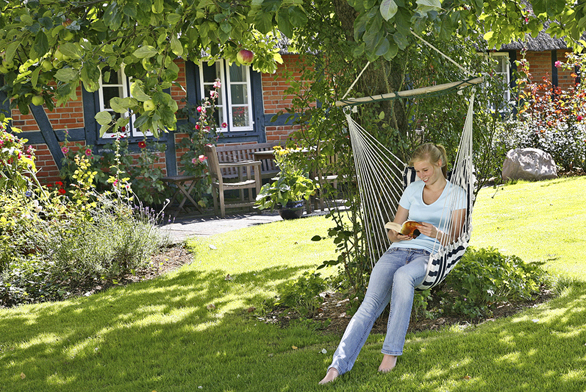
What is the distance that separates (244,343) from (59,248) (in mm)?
2187

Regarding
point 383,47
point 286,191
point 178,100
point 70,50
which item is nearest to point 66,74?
point 70,50

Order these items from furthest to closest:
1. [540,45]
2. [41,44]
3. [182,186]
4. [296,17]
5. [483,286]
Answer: [540,45] < [182,186] < [483,286] < [41,44] < [296,17]

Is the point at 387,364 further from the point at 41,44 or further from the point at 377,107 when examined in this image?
the point at 41,44

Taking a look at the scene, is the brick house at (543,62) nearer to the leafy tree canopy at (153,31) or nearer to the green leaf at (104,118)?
the leafy tree canopy at (153,31)

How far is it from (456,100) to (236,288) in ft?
7.02

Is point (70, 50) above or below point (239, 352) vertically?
above

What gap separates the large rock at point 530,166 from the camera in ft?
29.5

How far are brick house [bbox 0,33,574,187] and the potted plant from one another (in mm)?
1166

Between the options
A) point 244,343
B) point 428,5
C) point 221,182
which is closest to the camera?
point 428,5

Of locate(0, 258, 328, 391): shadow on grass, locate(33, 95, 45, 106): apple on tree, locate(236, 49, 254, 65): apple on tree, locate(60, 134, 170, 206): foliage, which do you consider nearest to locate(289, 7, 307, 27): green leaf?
locate(33, 95, 45, 106): apple on tree

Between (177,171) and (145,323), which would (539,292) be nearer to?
(145,323)

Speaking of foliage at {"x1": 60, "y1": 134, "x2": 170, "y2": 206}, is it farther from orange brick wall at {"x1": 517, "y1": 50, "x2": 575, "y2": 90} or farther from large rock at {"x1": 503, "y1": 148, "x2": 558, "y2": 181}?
orange brick wall at {"x1": 517, "y1": 50, "x2": 575, "y2": 90}

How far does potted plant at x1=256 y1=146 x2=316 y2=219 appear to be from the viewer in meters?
4.55

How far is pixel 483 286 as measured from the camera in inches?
137
